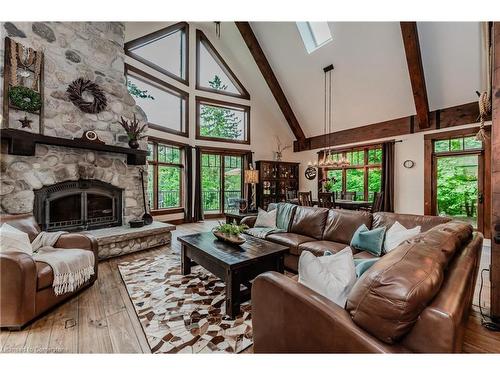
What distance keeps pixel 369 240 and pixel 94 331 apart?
2.76 metres

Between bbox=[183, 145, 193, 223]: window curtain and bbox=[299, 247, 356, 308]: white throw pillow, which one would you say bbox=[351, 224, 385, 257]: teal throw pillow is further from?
bbox=[183, 145, 193, 223]: window curtain

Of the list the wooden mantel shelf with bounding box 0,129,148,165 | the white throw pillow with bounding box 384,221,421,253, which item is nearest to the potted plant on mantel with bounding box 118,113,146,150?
the wooden mantel shelf with bounding box 0,129,148,165

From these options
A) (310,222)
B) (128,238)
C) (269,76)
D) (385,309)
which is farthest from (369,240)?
(269,76)

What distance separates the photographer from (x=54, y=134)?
3.50 m

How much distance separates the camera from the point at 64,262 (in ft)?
7.25

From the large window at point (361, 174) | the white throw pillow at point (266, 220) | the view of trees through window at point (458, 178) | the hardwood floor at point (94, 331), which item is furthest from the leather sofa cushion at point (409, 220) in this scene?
the large window at point (361, 174)

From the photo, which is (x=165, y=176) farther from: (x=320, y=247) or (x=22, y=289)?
(x=320, y=247)

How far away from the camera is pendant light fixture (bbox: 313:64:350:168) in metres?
5.69

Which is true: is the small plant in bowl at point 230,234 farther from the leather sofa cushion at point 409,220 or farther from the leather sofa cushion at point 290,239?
the leather sofa cushion at point 409,220

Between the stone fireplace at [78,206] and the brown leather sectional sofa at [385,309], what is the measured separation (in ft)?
11.9

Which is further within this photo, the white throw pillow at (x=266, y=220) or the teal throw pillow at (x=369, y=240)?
the white throw pillow at (x=266, y=220)

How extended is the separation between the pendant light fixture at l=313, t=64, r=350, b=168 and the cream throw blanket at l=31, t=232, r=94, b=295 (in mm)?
5022

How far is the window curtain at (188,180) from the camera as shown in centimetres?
649
